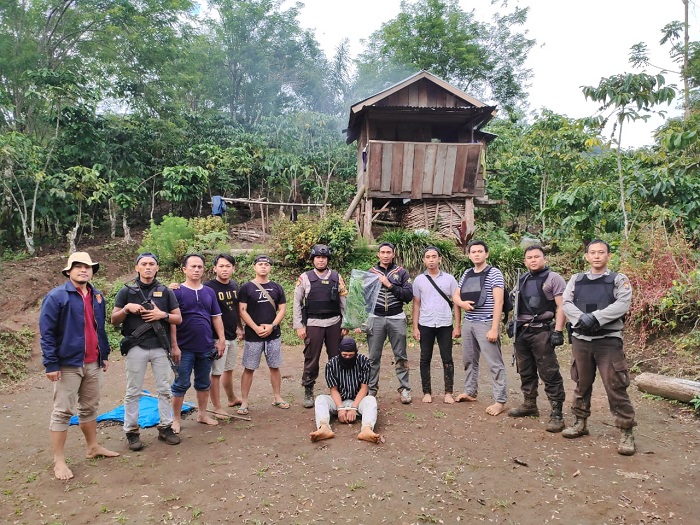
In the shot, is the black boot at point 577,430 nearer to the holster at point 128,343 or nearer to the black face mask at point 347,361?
the black face mask at point 347,361

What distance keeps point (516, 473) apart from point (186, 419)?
3375mm

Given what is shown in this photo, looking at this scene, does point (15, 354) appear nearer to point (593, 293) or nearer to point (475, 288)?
→ point (475, 288)

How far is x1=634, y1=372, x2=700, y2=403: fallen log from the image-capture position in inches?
205

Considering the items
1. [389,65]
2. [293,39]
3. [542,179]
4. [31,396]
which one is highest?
[293,39]

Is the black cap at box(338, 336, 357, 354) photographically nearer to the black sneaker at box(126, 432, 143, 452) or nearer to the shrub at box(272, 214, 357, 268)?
the black sneaker at box(126, 432, 143, 452)

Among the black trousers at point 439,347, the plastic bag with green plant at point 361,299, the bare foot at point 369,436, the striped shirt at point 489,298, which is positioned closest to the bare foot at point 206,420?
the bare foot at point 369,436

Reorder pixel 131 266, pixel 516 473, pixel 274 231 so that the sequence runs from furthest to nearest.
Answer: pixel 131 266 → pixel 274 231 → pixel 516 473

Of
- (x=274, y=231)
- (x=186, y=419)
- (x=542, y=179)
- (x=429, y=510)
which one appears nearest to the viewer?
(x=429, y=510)

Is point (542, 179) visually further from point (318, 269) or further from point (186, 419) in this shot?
point (186, 419)

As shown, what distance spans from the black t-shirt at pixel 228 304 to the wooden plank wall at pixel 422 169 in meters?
8.10

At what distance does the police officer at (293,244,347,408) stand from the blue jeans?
41.4 inches

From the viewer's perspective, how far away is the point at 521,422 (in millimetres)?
4590

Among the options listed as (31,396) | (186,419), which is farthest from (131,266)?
(186,419)

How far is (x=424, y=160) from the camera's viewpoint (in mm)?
12422
